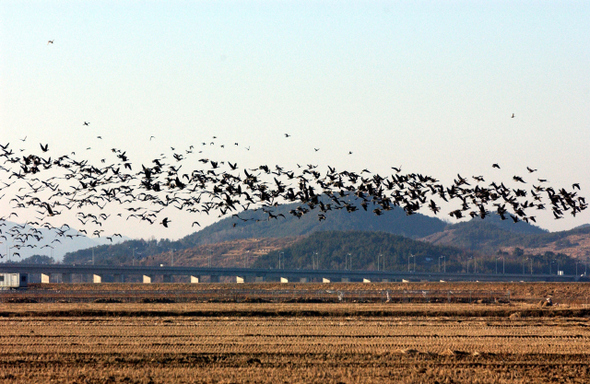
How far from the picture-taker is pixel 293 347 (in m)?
38.0

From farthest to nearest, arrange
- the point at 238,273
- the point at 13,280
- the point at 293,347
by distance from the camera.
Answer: the point at 238,273 → the point at 13,280 → the point at 293,347

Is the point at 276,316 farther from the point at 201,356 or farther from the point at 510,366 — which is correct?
the point at 510,366

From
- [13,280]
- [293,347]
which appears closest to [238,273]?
[13,280]

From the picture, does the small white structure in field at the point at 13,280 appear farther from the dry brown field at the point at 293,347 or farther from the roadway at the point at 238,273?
the dry brown field at the point at 293,347

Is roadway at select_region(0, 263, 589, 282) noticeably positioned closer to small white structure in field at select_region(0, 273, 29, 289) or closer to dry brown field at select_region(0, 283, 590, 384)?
small white structure in field at select_region(0, 273, 29, 289)

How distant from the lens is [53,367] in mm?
31906

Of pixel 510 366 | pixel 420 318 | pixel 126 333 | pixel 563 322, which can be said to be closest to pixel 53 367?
pixel 126 333

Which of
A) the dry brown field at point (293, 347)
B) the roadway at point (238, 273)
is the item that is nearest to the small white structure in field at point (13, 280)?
the roadway at point (238, 273)

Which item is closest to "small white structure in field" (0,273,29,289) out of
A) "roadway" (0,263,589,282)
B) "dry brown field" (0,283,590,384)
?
"roadway" (0,263,589,282)

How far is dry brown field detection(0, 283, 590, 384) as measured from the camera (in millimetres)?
30484

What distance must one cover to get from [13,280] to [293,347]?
98.5 meters

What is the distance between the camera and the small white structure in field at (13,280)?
122 metres

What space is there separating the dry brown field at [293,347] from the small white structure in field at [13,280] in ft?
215

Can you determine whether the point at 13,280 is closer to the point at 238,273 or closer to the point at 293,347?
the point at 238,273
